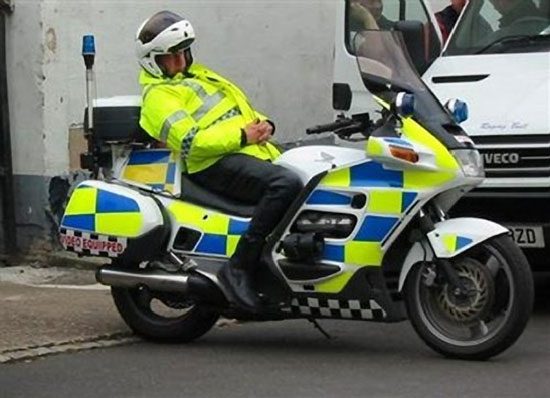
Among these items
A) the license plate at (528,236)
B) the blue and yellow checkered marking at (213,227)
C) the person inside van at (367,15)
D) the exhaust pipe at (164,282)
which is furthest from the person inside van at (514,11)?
the exhaust pipe at (164,282)

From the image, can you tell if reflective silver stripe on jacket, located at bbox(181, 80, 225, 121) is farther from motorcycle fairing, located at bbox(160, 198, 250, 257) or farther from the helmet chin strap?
motorcycle fairing, located at bbox(160, 198, 250, 257)

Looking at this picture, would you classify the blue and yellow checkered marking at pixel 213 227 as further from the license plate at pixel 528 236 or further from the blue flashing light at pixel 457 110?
the license plate at pixel 528 236

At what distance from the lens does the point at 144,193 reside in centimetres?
709

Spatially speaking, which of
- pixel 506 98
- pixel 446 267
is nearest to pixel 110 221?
pixel 446 267

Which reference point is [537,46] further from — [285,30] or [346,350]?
[285,30]

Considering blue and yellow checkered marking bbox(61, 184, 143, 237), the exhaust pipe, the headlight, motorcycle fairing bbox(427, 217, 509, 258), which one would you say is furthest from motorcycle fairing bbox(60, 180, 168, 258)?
the headlight

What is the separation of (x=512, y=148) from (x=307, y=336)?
5.58ft

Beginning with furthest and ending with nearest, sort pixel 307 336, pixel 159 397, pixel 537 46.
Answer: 1. pixel 537 46
2. pixel 307 336
3. pixel 159 397

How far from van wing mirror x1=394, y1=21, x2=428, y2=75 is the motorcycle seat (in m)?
2.03

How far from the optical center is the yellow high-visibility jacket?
6.87 m

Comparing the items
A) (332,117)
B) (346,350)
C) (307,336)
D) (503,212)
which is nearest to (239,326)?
(307,336)

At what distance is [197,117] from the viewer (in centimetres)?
702

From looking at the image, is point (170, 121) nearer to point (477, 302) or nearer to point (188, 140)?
point (188, 140)

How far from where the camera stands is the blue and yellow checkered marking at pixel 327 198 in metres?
6.62
